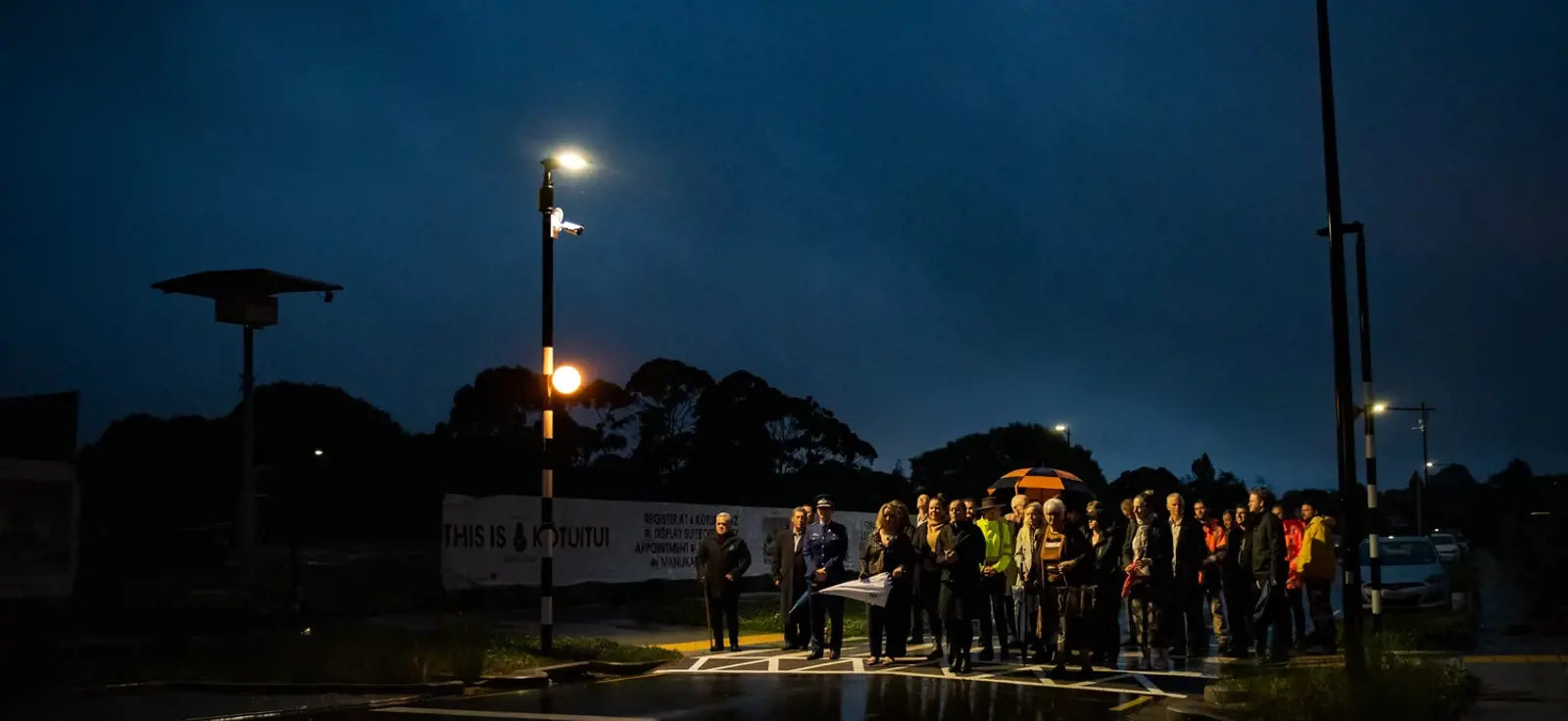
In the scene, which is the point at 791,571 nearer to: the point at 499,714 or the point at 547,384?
the point at 547,384

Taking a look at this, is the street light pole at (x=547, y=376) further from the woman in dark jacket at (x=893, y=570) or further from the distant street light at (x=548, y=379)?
the woman in dark jacket at (x=893, y=570)

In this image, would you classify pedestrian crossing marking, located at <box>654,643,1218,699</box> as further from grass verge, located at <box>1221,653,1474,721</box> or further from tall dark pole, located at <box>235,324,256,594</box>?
tall dark pole, located at <box>235,324,256,594</box>

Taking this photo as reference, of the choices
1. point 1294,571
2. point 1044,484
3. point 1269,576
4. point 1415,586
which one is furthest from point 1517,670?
point 1044,484

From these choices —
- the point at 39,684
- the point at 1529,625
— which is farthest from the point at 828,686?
the point at 1529,625

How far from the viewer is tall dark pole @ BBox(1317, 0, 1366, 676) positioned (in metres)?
10.7

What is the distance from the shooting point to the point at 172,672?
12742 millimetres

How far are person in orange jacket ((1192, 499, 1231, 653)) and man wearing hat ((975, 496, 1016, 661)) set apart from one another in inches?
87.3

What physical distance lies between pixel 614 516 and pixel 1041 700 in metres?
12.6

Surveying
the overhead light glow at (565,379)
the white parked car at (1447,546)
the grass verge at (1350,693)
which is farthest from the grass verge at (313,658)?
the white parked car at (1447,546)

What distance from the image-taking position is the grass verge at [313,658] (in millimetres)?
12539

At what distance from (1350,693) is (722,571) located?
8249mm

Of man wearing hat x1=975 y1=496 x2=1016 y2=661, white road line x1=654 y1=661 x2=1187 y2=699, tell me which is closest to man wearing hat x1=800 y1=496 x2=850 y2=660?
white road line x1=654 y1=661 x2=1187 y2=699

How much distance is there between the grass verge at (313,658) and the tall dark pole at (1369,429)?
31.7 ft

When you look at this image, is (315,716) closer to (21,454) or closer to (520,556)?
(21,454)
